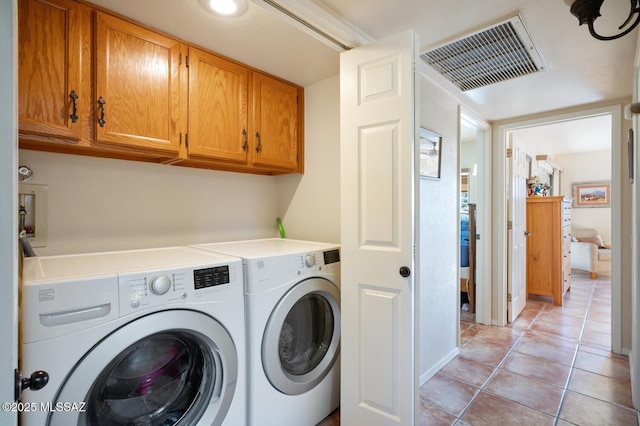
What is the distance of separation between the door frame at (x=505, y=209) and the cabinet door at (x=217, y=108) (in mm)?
2569

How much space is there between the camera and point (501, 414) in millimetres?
1760

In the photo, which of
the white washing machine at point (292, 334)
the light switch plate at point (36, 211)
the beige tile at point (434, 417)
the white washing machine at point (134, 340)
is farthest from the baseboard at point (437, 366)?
the light switch plate at point (36, 211)

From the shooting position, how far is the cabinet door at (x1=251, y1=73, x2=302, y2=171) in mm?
1942

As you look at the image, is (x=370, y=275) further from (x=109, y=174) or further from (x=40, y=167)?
(x=40, y=167)

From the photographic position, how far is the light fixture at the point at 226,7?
131 centimetres

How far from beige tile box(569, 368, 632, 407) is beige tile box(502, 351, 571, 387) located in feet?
0.20

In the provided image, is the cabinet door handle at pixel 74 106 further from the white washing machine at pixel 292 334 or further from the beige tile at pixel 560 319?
the beige tile at pixel 560 319

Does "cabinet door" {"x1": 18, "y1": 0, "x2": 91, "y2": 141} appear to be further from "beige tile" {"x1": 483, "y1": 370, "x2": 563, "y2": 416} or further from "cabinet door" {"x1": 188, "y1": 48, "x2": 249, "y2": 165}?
"beige tile" {"x1": 483, "y1": 370, "x2": 563, "y2": 416}

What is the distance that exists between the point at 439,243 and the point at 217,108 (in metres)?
1.77

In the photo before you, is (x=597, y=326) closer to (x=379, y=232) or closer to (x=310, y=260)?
(x=379, y=232)

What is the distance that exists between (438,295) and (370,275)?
1.04 metres

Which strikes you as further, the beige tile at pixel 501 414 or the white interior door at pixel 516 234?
the white interior door at pixel 516 234

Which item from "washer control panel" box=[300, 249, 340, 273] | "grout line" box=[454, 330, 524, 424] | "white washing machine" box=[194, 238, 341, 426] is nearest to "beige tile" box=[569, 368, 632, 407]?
"grout line" box=[454, 330, 524, 424]

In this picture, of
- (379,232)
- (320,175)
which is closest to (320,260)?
(379,232)
